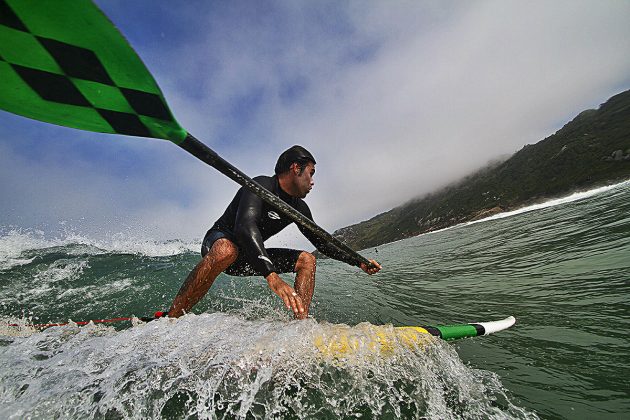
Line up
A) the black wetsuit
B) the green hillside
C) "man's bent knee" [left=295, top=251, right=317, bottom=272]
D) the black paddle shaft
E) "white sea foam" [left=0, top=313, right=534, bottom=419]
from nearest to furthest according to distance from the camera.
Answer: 1. "white sea foam" [left=0, top=313, right=534, bottom=419]
2. the black paddle shaft
3. the black wetsuit
4. "man's bent knee" [left=295, top=251, right=317, bottom=272]
5. the green hillside

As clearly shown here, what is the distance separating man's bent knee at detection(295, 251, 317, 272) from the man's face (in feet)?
2.75

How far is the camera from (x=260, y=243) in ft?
9.14

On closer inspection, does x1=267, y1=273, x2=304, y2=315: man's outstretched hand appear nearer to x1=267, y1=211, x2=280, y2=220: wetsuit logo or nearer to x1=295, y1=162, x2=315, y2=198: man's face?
x1=267, y1=211, x2=280, y2=220: wetsuit logo

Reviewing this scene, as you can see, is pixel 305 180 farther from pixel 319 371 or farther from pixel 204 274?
pixel 319 371

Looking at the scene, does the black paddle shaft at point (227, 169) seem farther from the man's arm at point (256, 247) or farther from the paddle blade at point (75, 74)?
the man's arm at point (256, 247)

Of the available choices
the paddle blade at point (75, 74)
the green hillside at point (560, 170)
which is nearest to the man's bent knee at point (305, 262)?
the paddle blade at point (75, 74)

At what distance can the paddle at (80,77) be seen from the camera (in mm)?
1936

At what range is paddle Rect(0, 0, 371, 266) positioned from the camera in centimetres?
194

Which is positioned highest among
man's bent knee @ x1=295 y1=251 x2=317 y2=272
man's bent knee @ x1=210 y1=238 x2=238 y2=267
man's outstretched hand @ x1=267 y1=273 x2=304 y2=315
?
man's bent knee @ x1=210 y1=238 x2=238 y2=267

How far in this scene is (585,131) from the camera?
85125 mm

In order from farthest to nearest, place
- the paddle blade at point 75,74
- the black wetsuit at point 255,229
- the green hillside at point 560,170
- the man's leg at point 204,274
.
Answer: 1. the green hillside at point 560,170
2. the man's leg at point 204,274
3. the black wetsuit at point 255,229
4. the paddle blade at point 75,74

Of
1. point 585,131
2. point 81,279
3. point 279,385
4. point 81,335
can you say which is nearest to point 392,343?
point 279,385

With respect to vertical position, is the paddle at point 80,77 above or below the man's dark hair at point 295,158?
above

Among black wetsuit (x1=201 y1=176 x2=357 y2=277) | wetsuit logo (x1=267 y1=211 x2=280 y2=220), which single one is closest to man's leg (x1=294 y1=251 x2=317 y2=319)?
black wetsuit (x1=201 y1=176 x2=357 y2=277)
